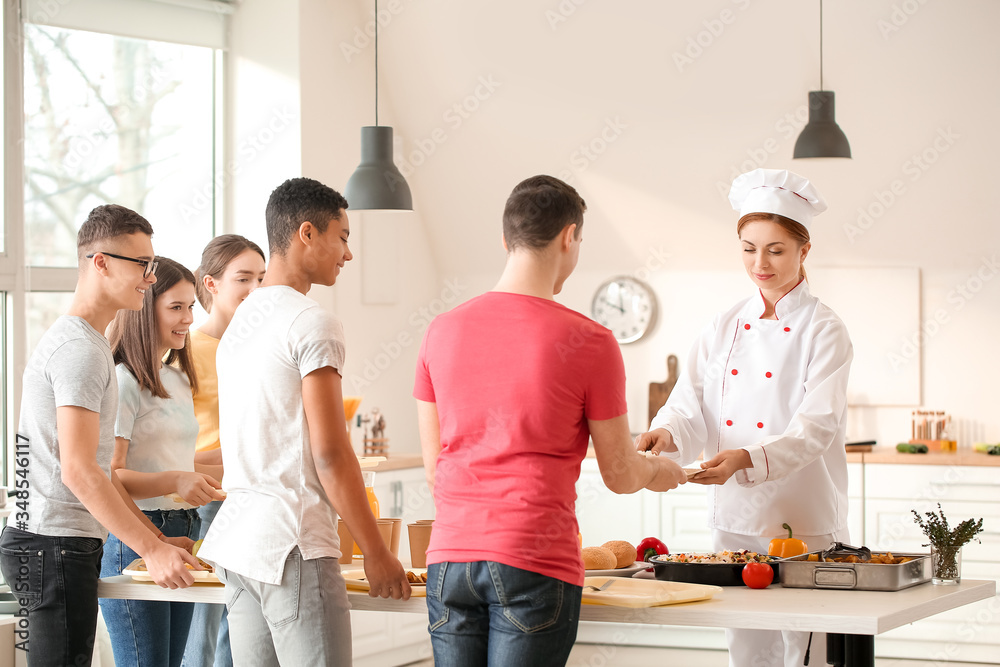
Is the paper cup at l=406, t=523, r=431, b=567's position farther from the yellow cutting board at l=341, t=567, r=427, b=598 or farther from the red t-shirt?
the red t-shirt

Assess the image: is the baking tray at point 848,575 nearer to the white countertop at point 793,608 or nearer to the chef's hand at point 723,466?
the white countertop at point 793,608

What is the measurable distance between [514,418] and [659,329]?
4.23 metres

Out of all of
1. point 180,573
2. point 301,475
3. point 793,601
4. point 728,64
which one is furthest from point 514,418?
point 728,64

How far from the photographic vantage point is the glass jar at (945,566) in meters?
2.18

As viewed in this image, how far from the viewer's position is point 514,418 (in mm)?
1699

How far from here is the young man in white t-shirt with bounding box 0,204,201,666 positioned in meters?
2.14

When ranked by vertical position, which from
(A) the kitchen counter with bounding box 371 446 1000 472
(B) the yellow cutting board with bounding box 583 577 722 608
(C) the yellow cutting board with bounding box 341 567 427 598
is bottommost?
(A) the kitchen counter with bounding box 371 446 1000 472

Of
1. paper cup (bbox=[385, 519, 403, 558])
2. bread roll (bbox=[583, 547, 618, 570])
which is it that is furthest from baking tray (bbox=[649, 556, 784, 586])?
paper cup (bbox=[385, 519, 403, 558])

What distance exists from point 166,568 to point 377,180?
87.2 inches

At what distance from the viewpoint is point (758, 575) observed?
213 centimetres

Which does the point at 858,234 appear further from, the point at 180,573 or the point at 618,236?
the point at 180,573

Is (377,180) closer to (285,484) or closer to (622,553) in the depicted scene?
(622,553)

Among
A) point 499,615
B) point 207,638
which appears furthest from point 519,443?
point 207,638

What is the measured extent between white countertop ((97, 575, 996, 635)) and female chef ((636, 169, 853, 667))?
0.89 feet
